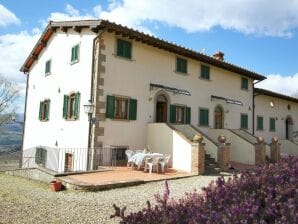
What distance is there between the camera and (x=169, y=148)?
15.6 meters

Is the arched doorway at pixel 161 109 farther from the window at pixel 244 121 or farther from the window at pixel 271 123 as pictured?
the window at pixel 271 123

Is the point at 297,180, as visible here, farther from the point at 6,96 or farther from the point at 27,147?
the point at 6,96

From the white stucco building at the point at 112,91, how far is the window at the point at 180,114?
2.1 inches

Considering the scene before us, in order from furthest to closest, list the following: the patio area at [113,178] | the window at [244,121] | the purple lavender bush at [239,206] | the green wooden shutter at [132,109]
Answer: the window at [244,121], the green wooden shutter at [132,109], the patio area at [113,178], the purple lavender bush at [239,206]

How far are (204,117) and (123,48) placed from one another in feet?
23.7

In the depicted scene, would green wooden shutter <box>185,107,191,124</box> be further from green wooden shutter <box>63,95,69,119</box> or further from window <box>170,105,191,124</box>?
green wooden shutter <box>63,95,69,119</box>

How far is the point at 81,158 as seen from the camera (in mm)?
15273

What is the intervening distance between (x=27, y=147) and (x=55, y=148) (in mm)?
5393

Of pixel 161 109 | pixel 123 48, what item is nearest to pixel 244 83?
pixel 161 109

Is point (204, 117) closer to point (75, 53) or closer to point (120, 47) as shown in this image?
point (120, 47)

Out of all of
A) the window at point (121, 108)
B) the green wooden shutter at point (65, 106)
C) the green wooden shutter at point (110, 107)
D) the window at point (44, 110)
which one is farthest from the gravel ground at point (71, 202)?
the window at point (44, 110)

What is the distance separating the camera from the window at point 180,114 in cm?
1809

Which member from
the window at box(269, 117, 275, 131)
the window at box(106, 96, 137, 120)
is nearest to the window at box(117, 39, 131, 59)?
the window at box(106, 96, 137, 120)

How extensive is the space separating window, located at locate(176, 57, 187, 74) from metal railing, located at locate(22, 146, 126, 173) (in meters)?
5.92
